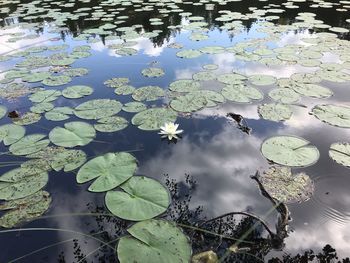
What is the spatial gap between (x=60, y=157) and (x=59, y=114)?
1.09 metres

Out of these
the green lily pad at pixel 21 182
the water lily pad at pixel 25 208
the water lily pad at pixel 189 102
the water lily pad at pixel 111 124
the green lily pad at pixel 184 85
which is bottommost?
the water lily pad at pixel 25 208

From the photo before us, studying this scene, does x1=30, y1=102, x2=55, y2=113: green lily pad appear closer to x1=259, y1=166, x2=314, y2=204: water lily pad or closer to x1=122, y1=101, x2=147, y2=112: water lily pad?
x1=122, y1=101, x2=147, y2=112: water lily pad

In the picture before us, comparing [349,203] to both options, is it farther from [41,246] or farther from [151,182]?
[41,246]

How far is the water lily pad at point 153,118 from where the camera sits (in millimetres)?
4027

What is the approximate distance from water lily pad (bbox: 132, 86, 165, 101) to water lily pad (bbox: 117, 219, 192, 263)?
2506 mm

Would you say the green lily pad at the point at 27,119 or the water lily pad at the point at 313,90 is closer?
the green lily pad at the point at 27,119

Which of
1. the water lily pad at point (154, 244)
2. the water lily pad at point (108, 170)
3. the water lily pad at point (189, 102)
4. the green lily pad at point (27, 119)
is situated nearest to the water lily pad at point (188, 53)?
the water lily pad at point (189, 102)

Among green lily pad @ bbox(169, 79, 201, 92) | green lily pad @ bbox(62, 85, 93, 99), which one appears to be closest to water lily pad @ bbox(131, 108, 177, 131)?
green lily pad @ bbox(169, 79, 201, 92)

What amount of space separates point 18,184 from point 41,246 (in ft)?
2.88

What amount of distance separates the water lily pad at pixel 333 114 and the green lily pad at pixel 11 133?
13.3 ft

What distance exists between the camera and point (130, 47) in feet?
23.7

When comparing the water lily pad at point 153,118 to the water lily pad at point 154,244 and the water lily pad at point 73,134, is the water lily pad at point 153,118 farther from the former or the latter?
the water lily pad at point 154,244

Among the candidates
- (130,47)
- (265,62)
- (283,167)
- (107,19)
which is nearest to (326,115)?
(283,167)

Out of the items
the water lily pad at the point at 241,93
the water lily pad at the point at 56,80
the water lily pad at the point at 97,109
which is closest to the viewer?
the water lily pad at the point at 97,109
